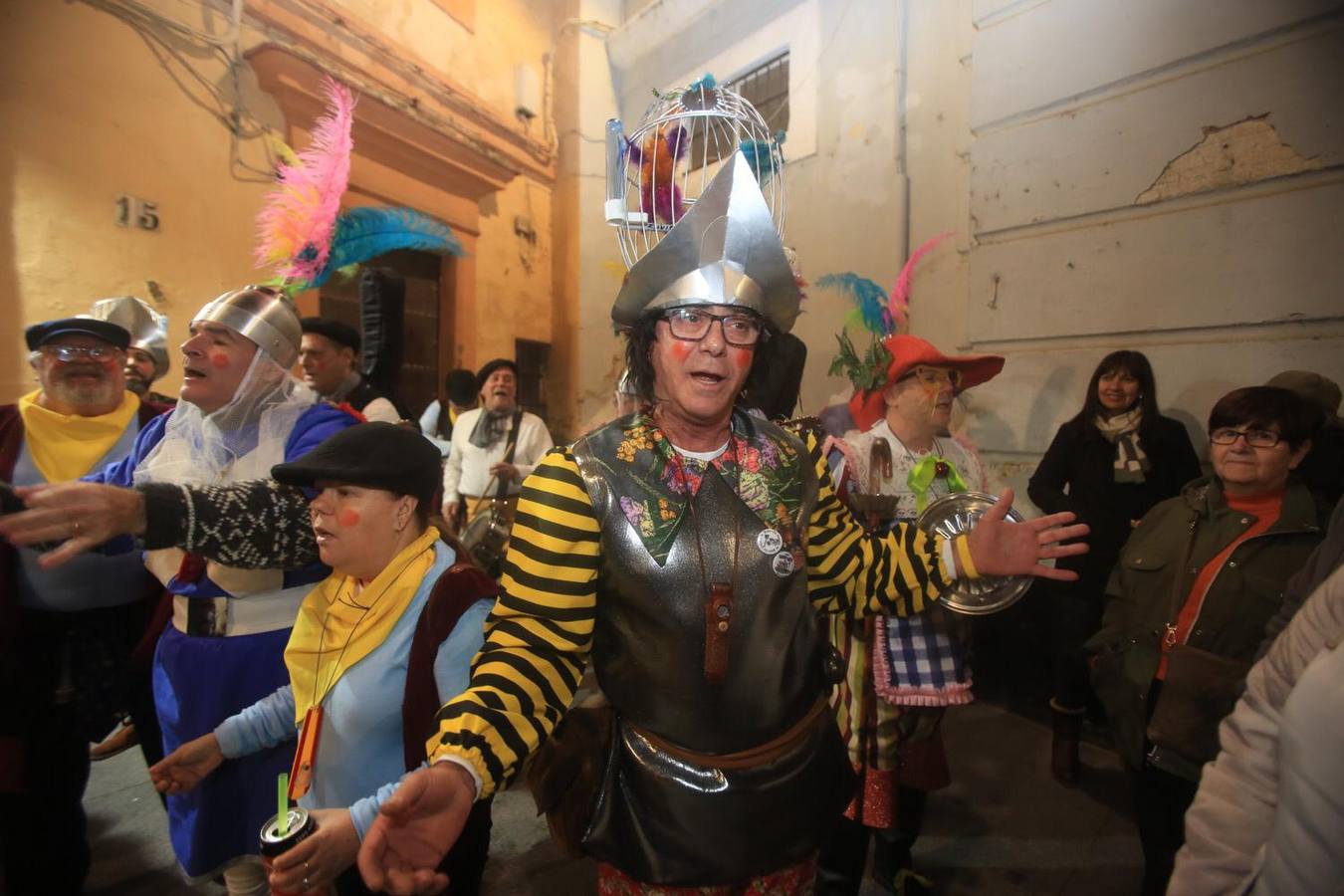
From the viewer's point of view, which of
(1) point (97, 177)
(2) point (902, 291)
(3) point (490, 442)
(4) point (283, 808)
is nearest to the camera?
(4) point (283, 808)

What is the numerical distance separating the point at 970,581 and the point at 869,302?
3.24 meters

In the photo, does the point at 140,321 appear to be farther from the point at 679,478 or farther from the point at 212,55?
the point at 679,478

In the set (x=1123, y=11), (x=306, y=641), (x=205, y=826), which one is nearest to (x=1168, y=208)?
(x=1123, y=11)

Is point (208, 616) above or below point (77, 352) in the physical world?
below

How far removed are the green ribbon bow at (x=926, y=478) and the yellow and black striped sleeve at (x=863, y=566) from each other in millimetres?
856

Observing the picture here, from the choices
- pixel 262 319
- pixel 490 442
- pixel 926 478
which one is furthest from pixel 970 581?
pixel 490 442

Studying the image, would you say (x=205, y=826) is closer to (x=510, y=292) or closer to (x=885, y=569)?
(x=885, y=569)

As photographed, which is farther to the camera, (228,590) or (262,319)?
(262,319)

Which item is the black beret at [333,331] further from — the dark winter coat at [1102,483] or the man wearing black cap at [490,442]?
the dark winter coat at [1102,483]

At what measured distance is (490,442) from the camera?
4832mm

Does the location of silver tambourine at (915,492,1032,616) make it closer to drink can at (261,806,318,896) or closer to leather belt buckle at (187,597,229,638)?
drink can at (261,806,318,896)

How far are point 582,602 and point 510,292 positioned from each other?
7.74 meters

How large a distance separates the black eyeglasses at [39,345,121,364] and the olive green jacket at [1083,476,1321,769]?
396 cm

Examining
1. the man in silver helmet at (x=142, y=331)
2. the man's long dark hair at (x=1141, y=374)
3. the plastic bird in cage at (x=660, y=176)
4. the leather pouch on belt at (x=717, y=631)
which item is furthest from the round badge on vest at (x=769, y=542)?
the man in silver helmet at (x=142, y=331)
